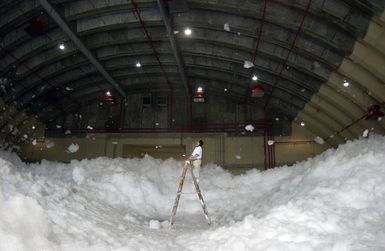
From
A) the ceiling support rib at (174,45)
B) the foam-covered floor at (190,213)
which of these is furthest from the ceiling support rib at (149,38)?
the foam-covered floor at (190,213)

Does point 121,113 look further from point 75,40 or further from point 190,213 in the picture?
point 190,213

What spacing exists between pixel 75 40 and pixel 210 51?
21.0ft

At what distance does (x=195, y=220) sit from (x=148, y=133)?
11.4m

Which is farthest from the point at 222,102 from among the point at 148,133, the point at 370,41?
the point at 370,41

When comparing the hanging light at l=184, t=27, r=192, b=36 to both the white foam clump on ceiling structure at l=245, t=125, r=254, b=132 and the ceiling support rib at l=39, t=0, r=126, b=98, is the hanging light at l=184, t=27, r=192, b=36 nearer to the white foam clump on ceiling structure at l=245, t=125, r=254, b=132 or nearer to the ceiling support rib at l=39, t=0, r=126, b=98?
the ceiling support rib at l=39, t=0, r=126, b=98

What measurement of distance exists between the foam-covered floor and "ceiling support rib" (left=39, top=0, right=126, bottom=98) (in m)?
5.98

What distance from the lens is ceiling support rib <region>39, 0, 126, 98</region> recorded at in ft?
44.9

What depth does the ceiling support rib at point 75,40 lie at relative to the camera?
539 inches

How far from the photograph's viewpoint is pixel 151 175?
16.3m

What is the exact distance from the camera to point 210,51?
17.7 meters

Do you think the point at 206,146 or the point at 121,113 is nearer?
the point at 206,146

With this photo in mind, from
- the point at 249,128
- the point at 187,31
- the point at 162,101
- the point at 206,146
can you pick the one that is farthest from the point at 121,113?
the point at 187,31

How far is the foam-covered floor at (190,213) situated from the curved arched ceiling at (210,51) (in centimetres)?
381

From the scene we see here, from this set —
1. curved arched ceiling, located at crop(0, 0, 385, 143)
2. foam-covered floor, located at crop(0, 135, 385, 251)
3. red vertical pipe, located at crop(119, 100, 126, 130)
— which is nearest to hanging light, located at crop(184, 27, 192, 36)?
curved arched ceiling, located at crop(0, 0, 385, 143)
